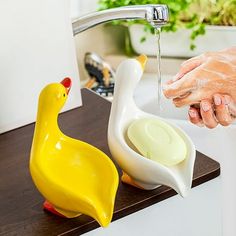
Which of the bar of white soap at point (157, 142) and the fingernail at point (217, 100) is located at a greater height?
the bar of white soap at point (157, 142)

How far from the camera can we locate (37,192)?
2.42ft

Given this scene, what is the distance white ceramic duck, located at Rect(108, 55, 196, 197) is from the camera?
0.66m

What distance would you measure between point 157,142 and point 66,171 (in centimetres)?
12

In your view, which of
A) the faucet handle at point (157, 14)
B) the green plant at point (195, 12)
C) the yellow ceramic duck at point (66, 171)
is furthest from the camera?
the green plant at point (195, 12)

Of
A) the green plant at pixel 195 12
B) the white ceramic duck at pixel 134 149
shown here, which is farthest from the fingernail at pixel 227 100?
the green plant at pixel 195 12

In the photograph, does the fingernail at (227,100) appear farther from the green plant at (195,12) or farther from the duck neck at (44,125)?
the green plant at (195,12)

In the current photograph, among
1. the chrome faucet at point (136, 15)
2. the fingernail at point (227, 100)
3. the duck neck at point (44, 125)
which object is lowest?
the fingernail at point (227, 100)

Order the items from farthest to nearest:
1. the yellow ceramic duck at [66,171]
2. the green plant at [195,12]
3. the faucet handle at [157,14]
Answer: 1. the green plant at [195,12]
2. the faucet handle at [157,14]
3. the yellow ceramic duck at [66,171]

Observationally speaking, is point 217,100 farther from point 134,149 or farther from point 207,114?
point 134,149

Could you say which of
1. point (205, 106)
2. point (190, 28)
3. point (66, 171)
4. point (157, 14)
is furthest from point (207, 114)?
point (190, 28)

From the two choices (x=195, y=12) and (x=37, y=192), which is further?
(x=195, y=12)

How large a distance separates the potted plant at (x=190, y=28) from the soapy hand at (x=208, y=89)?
376 mm

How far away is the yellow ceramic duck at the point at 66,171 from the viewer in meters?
0.61

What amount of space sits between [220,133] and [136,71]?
0.31 metres
